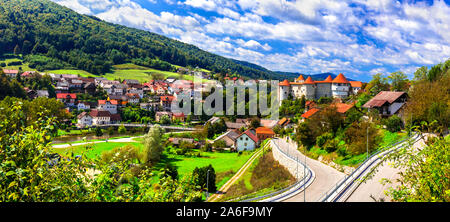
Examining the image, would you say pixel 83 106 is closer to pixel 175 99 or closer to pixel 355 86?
pixel 175 99

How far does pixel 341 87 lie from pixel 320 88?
15.9 feet

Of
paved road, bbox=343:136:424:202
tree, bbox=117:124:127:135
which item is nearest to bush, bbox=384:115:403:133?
paved road, bbox=343:136:424:202

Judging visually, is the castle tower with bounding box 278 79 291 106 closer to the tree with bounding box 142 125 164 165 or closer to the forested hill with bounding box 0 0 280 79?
the tree with bounding box 142 125 164 165

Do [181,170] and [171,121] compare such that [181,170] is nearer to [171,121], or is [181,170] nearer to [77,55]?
[171,121]

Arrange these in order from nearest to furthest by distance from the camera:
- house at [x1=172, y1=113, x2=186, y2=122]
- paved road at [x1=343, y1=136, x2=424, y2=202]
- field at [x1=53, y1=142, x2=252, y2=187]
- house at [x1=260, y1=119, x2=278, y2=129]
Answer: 1. paved road at [x1=343, y1=136, x2=424, y2=202]
2. field at [x1=53, y1=142, x2=252, y2=187]
3. house at [x1=260, y1=119, x2=278, y2=129]
4. house at [x1=172, y1=113, x2=186, y2=122]

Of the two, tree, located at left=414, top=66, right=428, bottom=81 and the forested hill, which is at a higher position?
the forested hill

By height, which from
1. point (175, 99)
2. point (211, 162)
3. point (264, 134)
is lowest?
point (211, 162)

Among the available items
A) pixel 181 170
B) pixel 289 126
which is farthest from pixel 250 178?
pixel 289 126

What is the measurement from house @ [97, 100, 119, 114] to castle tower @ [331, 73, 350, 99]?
5234 cm

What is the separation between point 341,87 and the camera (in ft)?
188

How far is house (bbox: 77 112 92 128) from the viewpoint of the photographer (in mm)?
64475

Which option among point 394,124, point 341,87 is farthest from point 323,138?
point 341,87

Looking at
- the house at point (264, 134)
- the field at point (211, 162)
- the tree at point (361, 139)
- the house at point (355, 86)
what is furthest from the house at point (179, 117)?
the tree at point (361, 139)

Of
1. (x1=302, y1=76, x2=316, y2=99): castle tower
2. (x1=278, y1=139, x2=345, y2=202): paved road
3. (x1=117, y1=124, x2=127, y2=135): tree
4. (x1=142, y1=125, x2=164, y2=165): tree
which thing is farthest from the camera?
(x1=117, y1=124, x2=127, y2=135): tree
